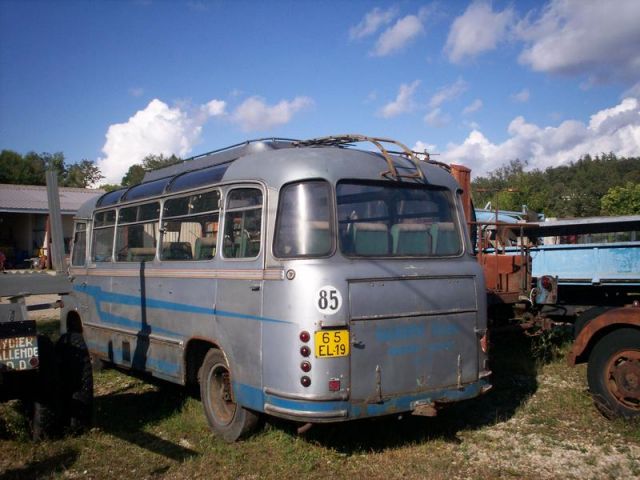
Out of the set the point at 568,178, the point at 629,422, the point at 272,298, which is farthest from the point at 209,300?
the point at 568,178

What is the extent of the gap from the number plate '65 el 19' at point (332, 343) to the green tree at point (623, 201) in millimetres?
23308

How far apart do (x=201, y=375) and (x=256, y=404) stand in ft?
3.82

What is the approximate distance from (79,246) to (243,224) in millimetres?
4780

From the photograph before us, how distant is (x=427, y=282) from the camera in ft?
17.9

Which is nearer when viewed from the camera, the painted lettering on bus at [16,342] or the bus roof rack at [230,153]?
the painted lettering on bus at [16,342]

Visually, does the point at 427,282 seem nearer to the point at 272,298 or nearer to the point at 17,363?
the point at 272,298

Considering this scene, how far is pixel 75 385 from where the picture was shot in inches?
236

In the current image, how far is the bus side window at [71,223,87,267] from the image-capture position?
9125 millimetres

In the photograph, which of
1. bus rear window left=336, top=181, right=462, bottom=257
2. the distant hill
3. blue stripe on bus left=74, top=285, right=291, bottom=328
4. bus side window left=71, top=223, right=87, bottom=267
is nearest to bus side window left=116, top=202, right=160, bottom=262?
blue stripe on bus left=74, top=285, right=291, bottom=328

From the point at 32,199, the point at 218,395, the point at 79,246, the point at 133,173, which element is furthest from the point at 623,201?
the point at 133,173

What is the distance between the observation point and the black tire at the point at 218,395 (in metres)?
5.89

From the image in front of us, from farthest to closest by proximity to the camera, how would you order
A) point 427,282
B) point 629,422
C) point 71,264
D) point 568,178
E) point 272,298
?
point 568,178 → point 71,264 → point 629,422 → point 427,282 → point 272,298

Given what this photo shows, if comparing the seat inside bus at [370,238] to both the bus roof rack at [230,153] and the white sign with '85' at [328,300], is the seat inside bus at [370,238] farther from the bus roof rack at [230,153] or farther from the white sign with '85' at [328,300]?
the bus roof rack at [230,153]

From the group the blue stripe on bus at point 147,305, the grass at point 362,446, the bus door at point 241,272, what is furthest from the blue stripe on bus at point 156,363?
the bus door at point 241,272
